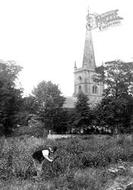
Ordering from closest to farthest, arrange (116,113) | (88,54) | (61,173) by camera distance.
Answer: (61,173)
(116,113)
(88,54)

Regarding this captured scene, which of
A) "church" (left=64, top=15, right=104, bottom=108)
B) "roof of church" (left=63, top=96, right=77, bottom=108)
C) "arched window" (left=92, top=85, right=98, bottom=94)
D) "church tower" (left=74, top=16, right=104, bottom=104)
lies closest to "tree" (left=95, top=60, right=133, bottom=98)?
"roof of church" (left=63, top=96, right=77, bottom=108)

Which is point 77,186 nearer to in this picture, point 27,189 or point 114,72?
point 27,189

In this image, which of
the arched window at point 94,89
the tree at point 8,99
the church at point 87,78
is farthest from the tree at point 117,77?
the arched window at point 94,89

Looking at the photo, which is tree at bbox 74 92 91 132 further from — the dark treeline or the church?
the church

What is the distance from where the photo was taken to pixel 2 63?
41.2m

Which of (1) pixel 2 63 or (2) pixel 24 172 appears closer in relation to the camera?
(2) pixel 24 172

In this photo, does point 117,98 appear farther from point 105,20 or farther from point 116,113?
point 105,20

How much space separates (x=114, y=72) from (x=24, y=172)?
38956 mm

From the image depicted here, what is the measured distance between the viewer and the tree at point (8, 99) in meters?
36.3

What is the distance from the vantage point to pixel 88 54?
8894cm

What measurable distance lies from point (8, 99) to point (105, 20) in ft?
68.3

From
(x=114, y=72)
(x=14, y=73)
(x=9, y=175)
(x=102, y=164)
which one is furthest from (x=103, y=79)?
(x=9, y=175)

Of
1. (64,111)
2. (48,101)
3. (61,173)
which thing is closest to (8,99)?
(48,101)

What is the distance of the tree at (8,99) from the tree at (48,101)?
12083 mm
